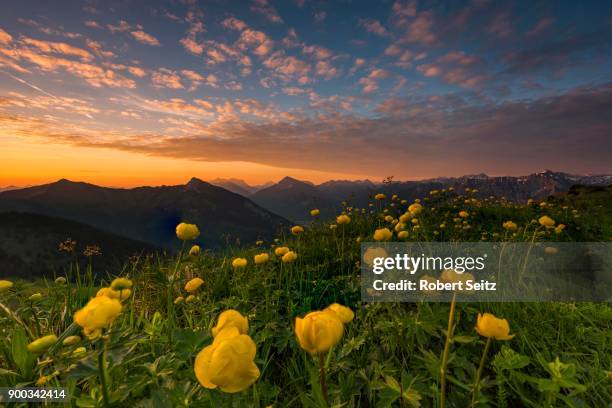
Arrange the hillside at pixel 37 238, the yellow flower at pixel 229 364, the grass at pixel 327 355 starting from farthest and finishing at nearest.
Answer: the hillside at pixel 37 238, the grass at pixel 327 355, the yellow flower at pixel 229 364

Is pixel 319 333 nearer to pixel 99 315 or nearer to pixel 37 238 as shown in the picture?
pixel 99 315

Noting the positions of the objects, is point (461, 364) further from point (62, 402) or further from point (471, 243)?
point (471, 243)

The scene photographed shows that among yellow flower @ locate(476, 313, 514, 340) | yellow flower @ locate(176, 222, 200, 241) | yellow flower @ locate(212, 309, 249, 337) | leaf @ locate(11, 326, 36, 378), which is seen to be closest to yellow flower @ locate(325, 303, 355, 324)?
yellow flower @ locate(212, 309, 249, 337)

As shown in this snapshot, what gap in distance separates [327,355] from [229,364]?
49.4 inches

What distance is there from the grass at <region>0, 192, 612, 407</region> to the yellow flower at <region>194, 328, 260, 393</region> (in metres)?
0.21

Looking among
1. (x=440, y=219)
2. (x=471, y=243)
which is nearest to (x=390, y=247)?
(x=471, y=243)

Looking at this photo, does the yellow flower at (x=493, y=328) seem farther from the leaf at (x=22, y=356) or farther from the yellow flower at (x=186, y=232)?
the leaf at (x=22, y=356)

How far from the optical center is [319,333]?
1.18 meters

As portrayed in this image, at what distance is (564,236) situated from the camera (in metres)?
6.17

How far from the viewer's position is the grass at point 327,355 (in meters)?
1.66

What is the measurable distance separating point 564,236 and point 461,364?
5.94 m

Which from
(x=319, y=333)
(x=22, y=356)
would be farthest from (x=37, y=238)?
(x=319, y=333)

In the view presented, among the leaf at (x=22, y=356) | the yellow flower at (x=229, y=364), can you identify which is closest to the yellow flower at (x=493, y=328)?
the yellow flower at (x=229, y=364)

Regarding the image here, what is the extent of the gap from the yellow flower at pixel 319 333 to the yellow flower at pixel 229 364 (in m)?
0.20
